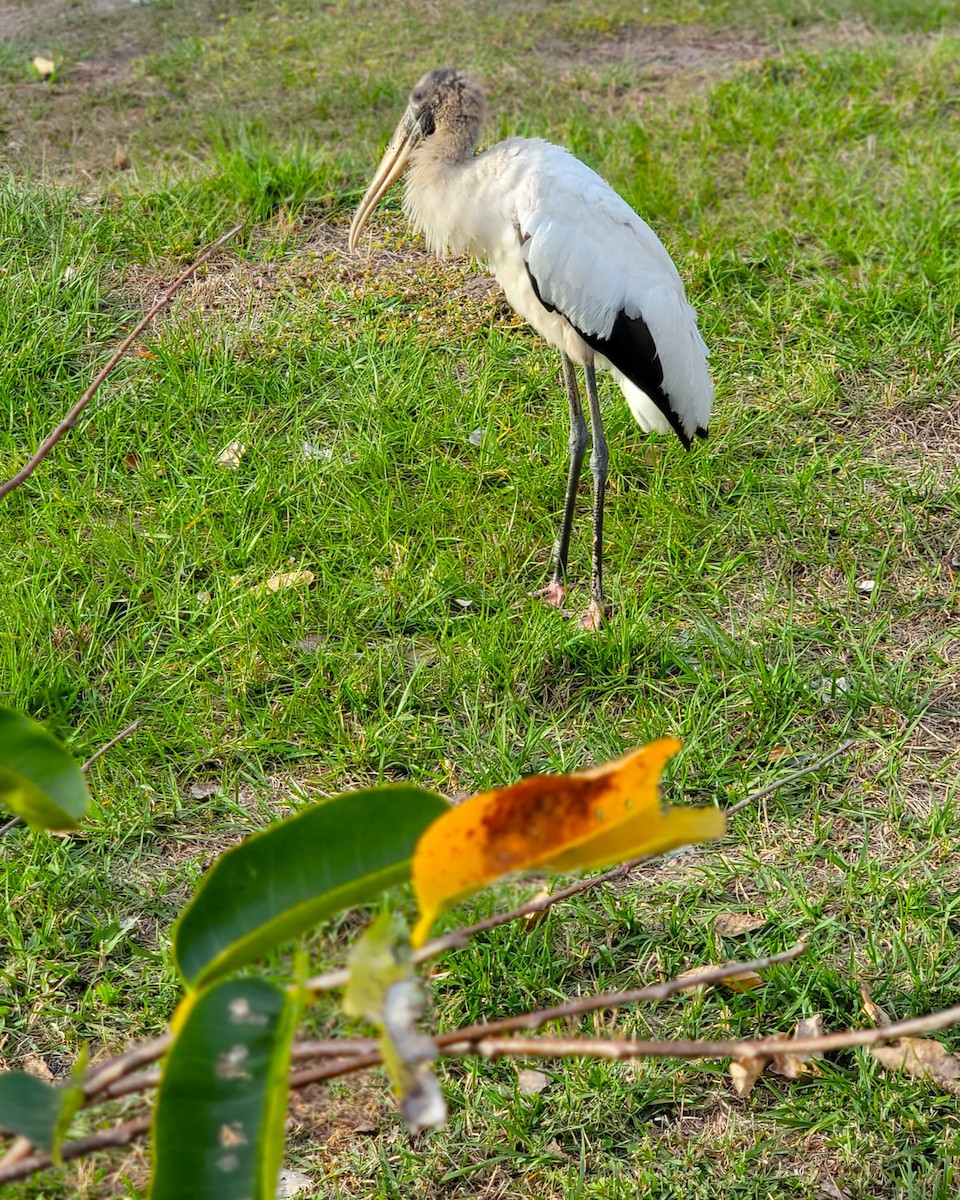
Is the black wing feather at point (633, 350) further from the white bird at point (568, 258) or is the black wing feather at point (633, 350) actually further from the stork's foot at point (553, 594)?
the stork's foot at point (553, 594)

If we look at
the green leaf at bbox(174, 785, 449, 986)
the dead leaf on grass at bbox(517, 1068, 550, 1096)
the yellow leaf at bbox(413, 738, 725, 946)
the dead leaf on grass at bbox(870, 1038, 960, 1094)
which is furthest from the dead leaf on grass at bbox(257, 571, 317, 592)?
the yellow leaf at bbox(413, 738, 725, 946)

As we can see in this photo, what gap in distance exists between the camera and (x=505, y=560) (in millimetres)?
3439

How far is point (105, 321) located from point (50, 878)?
2.19 meters

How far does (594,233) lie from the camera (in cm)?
315

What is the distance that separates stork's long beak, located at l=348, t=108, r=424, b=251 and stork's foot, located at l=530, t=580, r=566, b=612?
48.1 inches

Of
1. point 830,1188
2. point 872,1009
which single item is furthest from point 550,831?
point 872,1009

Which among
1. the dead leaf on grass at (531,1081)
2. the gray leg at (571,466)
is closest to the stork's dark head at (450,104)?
the gray leg at (571,466)

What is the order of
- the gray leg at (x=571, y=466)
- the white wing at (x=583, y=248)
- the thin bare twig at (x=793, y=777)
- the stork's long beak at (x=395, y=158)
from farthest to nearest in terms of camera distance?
the stork's long beak at (x=395, y=158) → the gray leg at (x=571, y=466) → the white wing at (x=583, y=248) → the thin bare twig at (x=793, y=777)

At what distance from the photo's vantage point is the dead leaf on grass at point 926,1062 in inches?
85.7

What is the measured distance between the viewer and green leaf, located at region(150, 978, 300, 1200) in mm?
618

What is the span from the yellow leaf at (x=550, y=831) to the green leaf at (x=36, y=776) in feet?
0.96

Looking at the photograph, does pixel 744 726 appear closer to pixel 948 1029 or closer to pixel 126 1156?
pixel 948 1029

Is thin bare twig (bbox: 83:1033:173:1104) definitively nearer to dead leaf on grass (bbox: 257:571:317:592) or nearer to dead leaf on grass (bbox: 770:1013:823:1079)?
dead leaf on grass (bbox: 770:1013:823:1079)

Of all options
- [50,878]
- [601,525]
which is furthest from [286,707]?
[601,525]
